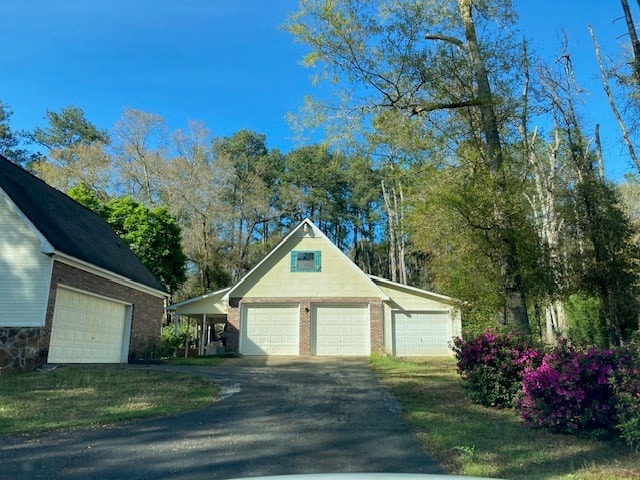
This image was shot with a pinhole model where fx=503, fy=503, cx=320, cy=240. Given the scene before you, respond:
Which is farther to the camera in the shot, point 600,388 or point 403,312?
point 403,312

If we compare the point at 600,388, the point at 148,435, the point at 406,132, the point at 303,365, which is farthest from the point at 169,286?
the point at 600,388

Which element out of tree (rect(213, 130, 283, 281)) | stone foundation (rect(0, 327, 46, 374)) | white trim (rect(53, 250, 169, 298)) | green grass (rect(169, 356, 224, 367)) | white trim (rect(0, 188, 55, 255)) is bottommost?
green grass (rect(169, 356, 224, 367))

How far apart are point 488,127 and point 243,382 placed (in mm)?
8346

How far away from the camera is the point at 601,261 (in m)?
14.9

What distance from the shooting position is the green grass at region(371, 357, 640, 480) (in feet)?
17.4

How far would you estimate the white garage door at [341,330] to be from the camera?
20797mm

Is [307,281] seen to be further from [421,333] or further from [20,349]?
[20,349]

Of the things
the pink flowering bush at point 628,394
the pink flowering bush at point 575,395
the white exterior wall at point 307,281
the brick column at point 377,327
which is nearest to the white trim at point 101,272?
the white exterior wall at point 307,281

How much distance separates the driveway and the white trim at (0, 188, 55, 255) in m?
6.77

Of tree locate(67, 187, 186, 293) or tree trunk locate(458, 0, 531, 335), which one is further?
tree locate(67, 187, 186, 293)

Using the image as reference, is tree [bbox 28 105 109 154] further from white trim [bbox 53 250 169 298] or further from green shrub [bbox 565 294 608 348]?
Result: green shrub [bbox 565 294 608 348]

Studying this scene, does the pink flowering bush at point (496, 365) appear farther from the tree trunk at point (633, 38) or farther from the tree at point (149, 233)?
the tree at point (149, 233)

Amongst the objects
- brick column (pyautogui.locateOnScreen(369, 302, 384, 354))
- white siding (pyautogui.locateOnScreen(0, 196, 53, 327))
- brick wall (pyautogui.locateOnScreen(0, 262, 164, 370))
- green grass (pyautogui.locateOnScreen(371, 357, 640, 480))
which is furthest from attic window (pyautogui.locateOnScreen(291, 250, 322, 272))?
green grass (pyautogui.locateOnScreen(371, 357, 640, 480))

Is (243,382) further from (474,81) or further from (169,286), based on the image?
(169,286)
